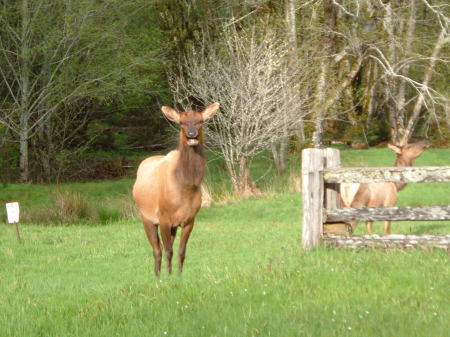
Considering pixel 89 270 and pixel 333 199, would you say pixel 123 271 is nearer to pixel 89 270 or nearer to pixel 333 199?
pixel 89 270

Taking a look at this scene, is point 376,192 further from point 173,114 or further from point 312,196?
point 173,114

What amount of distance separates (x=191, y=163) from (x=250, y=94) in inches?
728

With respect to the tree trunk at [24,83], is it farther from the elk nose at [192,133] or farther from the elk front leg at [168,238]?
the elk nose at [192,133]

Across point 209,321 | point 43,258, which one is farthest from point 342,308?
point 43,258

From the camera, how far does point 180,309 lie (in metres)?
7.27

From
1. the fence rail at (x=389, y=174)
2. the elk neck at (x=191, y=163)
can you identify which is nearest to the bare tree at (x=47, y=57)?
the elk neck at (x=191, y=163)

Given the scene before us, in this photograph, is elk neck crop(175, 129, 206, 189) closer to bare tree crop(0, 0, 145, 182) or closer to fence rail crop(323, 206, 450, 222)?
fence rail crop(323, 206, 450, 222)

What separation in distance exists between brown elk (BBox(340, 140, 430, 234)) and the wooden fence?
15.9ft

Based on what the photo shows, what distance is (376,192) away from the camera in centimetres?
1599

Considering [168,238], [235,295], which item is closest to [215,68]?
[168,238]

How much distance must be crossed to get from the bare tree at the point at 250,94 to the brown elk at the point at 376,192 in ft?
38.2

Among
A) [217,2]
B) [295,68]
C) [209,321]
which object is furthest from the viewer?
[217,2]

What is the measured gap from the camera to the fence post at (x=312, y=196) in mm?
10586

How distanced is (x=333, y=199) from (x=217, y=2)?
29906 millimetres
